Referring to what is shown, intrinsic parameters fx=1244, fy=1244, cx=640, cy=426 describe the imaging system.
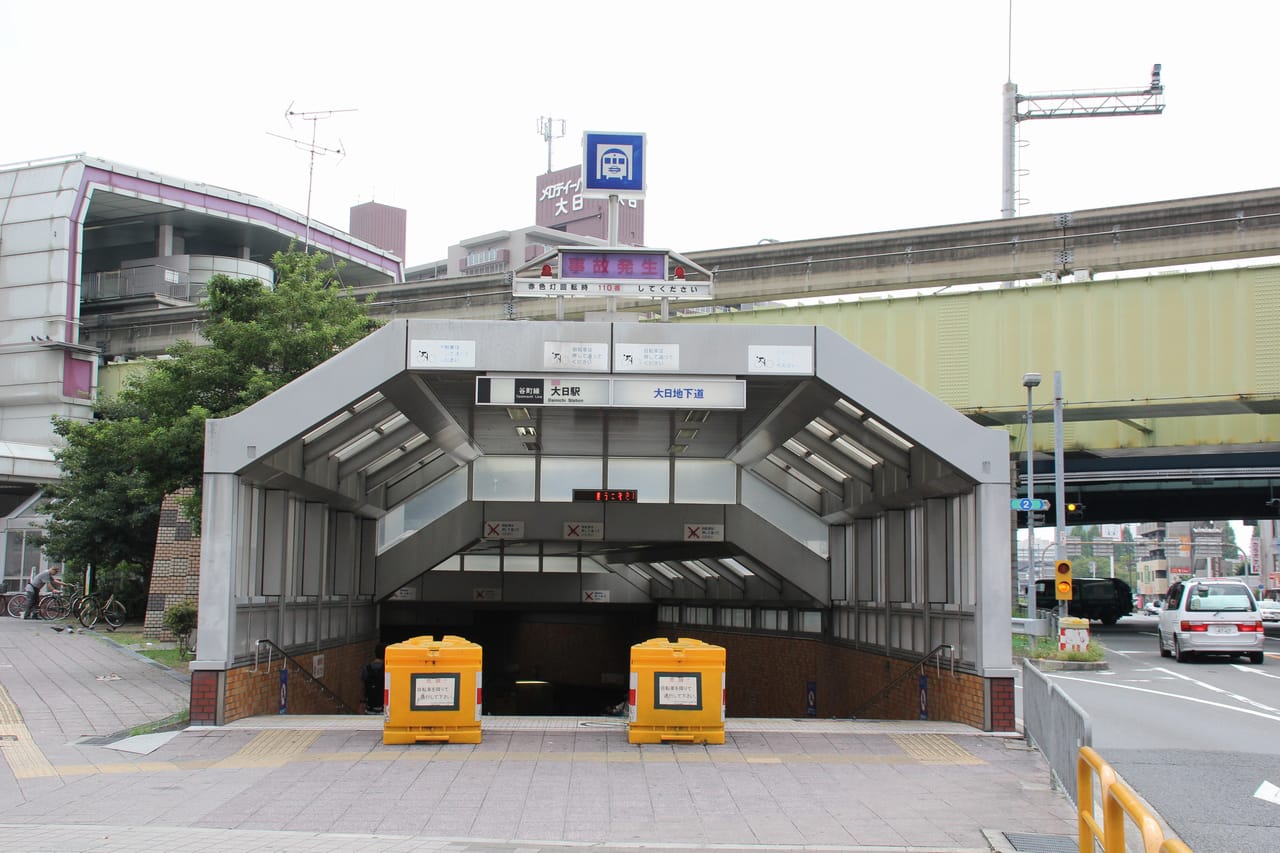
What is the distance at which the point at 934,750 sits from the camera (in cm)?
1211

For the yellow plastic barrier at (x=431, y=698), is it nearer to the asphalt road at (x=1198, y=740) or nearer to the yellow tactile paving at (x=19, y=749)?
the yellow tactile paving at (x=19, y=749)

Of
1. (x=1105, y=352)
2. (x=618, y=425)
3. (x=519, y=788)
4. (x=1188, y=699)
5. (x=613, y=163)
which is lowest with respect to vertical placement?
(x=1188, y=699)

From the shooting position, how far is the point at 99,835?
8.17 metres

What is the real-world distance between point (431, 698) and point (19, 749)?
3.88 meters

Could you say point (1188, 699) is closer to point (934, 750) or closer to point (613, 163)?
point (934, 750)

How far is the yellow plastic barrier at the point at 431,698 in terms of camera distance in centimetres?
1226

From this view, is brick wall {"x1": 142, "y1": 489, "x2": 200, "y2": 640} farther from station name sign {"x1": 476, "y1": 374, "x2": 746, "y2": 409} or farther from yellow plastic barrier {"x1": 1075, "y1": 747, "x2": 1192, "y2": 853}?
yellow plastic barrier {"x1": 1075, "y1": 747, "x2": 1192, "y2": 853}

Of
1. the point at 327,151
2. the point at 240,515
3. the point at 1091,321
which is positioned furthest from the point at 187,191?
the point at 240,515

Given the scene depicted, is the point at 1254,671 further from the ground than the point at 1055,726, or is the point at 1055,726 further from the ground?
the point at 1055,726

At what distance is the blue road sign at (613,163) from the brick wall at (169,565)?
53.0ft

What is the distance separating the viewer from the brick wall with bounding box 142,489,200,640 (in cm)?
2744

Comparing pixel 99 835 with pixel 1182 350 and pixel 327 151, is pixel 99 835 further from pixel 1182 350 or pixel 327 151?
pixel 327 151

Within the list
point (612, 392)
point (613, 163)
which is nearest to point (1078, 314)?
point (613, 163)

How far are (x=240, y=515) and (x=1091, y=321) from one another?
68.7 ft
